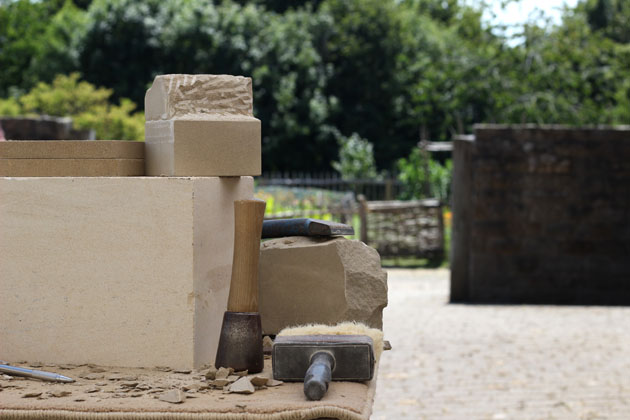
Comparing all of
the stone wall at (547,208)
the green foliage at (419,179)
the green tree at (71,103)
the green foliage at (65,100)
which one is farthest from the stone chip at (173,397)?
the green foliage at (65,100)

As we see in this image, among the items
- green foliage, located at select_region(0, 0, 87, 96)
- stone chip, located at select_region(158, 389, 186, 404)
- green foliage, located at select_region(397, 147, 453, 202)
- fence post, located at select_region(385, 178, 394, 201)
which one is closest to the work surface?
stone chip, located at select_region(158, 389, 186, 404)

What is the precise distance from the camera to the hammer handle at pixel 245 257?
218cm

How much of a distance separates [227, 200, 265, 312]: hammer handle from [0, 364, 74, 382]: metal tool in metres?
0.46

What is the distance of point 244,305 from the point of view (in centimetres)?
218

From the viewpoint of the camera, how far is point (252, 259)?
2.20m

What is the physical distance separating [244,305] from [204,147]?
465mm

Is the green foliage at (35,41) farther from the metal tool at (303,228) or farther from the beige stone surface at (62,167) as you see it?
the beige stone surface at (62,167)

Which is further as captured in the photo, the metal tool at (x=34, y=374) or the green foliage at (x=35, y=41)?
the green foliage at (x=35, y=41)

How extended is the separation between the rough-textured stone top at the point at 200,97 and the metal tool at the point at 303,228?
0.40m

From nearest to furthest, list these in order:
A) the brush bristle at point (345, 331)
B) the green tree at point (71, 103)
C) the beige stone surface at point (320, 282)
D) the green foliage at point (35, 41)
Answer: the brush bristle at point (345, 331)
the beige stone surface at point (320, 282)
the green tree at point (71, 103)
the green foliage at point (35, 41)

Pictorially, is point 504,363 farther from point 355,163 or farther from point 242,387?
point 355,163

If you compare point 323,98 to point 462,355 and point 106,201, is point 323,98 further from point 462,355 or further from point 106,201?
point 106,201

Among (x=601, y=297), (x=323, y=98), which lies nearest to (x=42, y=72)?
(x=323, y=98)

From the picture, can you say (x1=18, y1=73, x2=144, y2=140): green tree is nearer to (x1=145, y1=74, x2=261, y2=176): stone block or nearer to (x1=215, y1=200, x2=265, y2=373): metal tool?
(x1=145, y1=74, x2=261, y2=176): stone block
